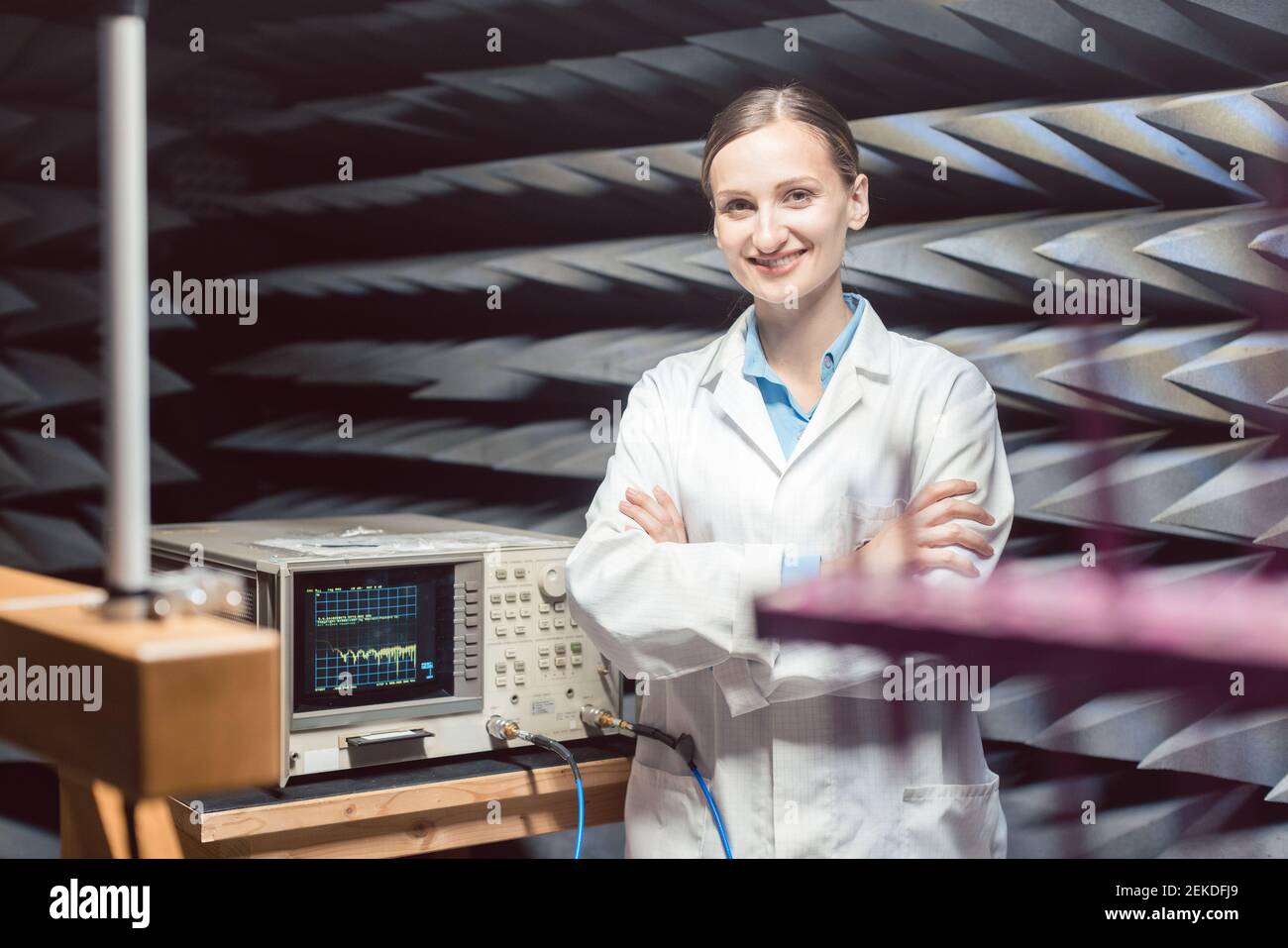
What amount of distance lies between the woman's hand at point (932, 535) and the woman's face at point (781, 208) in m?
0.45

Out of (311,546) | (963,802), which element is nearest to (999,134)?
(963,802)

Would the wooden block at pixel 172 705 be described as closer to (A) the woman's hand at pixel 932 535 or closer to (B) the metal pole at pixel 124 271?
(B) the metal pole at pixel 124 271

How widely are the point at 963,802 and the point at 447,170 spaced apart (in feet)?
6.29

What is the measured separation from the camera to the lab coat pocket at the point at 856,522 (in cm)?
190

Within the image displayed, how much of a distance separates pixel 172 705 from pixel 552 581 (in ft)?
5.32

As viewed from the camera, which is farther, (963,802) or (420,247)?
(420,247)

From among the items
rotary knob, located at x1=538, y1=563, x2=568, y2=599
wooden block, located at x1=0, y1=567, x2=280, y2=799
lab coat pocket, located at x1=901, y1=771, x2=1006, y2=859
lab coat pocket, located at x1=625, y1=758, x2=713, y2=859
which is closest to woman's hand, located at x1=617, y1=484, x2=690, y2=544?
rotary knob, located at x1=538, y1=563, x2=568, y2=599

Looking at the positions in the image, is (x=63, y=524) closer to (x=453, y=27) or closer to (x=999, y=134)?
(x=453, y=27)

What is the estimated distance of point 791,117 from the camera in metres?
1.98

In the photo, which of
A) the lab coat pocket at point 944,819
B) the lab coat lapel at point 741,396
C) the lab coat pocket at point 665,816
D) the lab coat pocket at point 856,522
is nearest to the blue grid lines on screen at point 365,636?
the lab coat pocket at point 665,816

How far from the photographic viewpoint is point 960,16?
7.86ft

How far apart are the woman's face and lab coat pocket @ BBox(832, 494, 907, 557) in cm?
36

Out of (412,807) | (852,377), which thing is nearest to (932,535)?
(852,377)

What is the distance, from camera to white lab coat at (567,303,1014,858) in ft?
5.90
